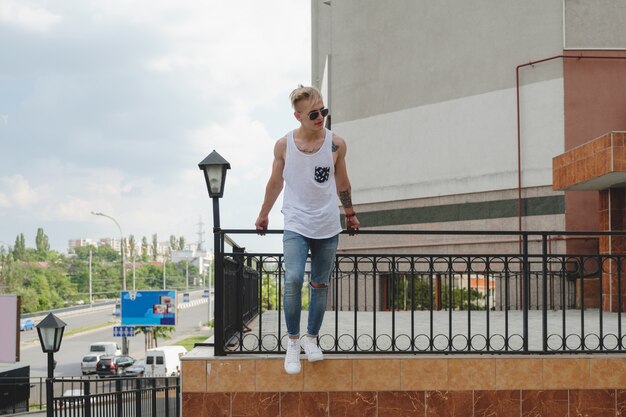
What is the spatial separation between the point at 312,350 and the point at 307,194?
4.26 feet

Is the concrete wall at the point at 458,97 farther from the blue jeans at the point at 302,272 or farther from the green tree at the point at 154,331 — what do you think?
the green tree at the point at 154,331

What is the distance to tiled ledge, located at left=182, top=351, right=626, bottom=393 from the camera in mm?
5703

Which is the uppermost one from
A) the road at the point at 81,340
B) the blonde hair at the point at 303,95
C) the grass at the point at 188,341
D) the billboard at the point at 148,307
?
the blonde hair at the point at 303,95

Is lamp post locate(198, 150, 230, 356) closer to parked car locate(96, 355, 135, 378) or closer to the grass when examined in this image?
parked car locate(96, 355, 135, 378)

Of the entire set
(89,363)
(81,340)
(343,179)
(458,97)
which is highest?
(458,97)

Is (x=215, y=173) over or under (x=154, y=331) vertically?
over

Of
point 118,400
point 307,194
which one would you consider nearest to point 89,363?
point 118,400

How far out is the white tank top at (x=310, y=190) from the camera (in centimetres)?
514

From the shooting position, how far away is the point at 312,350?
5.61 metres

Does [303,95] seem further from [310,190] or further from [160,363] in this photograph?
[160,363]

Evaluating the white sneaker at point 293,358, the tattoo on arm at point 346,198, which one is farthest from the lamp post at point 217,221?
the tattoo on arm at point 346,198

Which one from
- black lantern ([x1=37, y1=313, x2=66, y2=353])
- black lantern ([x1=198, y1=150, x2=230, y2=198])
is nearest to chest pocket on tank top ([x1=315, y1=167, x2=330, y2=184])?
black lantern ([x1=198, y1=150, x2=230, y2=198])

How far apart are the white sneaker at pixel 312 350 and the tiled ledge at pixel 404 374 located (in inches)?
5.4

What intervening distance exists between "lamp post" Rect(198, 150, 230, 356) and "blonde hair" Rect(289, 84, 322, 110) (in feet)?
4.60
